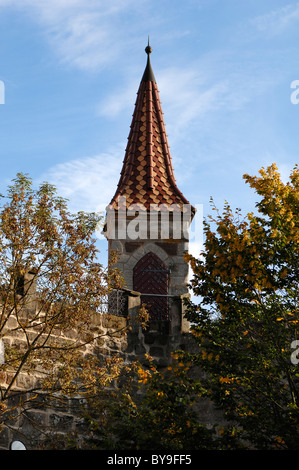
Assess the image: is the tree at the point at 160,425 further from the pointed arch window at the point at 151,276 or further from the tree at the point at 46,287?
the pointed arch window at the point at 151,276

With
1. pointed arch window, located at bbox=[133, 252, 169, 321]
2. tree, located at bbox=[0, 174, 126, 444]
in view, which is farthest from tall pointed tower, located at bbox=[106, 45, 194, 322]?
tree, located at bbox=[0, 174, 126, 444]

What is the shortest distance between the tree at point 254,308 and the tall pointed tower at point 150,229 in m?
4.66

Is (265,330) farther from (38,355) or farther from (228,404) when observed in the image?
(38,355)

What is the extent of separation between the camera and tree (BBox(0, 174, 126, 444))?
11516mm

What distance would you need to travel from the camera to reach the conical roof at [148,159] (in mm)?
→ 18047

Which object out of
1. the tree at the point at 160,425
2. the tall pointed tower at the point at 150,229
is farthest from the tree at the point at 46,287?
the tall pointed tower at the point at 150,229

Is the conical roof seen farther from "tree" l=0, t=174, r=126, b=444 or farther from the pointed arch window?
"tree" l=0, t=174, r=126, b=444

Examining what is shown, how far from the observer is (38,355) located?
1173 cm

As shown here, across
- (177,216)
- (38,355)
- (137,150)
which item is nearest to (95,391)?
(38,355)

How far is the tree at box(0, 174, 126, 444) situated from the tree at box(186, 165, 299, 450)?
1.55 meters

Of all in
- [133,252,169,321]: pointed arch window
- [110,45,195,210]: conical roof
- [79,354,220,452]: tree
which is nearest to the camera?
[79,354,220,452]: tree

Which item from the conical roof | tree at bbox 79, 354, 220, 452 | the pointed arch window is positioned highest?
the conical roof

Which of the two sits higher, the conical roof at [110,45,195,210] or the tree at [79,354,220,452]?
the conical roof at [110,45,195,210]

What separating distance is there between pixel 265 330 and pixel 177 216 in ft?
21.5
